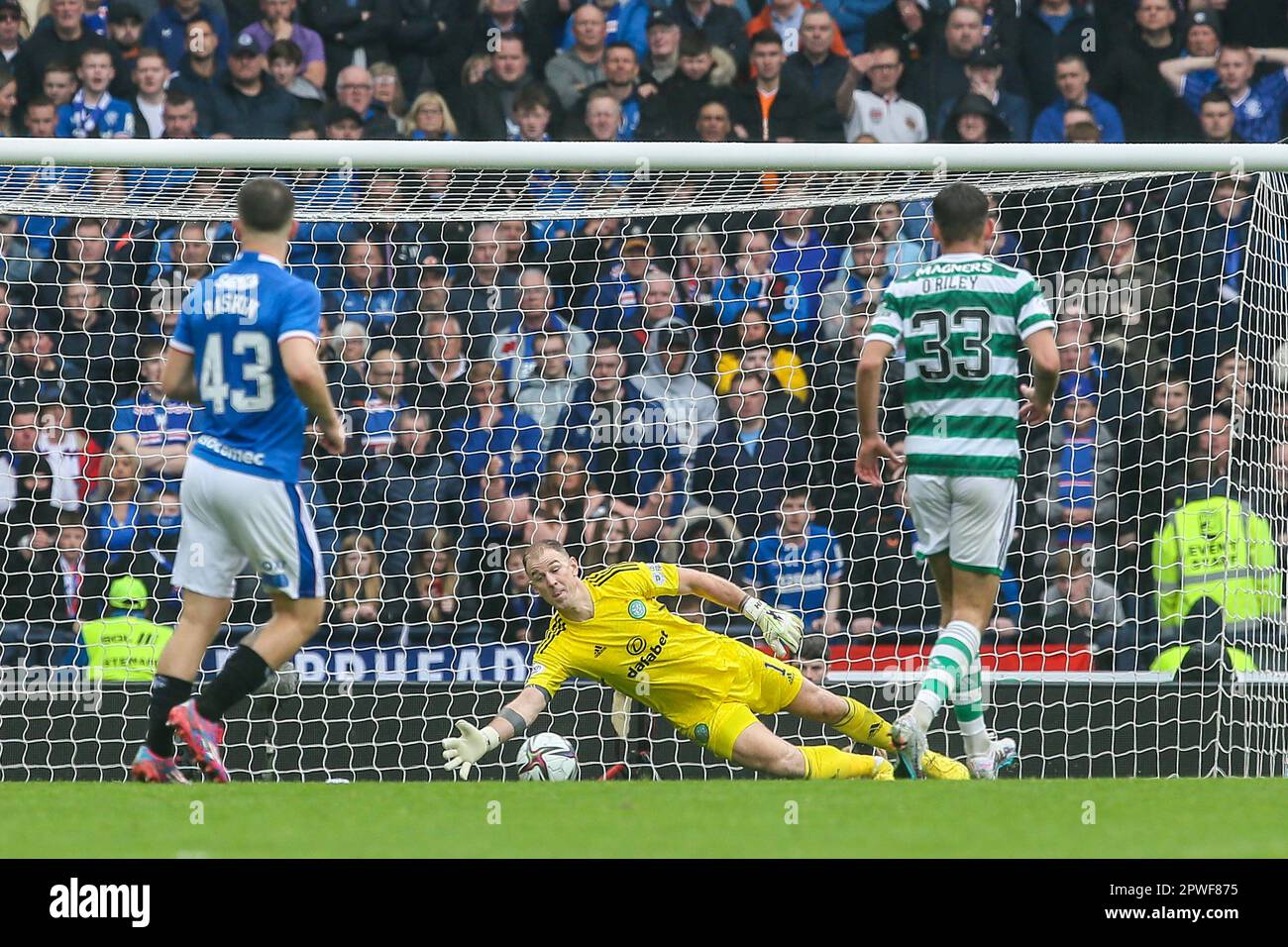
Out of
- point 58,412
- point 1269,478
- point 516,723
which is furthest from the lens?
point 58,412

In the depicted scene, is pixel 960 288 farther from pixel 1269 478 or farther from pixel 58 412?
pixel 58 412

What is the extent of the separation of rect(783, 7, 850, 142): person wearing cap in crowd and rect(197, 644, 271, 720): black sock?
6.67m

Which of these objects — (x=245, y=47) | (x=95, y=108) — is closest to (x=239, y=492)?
(x=95, y=108)

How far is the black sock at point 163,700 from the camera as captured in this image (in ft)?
18.2

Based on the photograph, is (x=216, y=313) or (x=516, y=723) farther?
(x=516, y=723)

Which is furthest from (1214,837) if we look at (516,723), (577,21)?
(577,21)

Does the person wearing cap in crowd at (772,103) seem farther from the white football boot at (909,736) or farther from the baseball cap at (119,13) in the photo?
the white football boot at (909,736)

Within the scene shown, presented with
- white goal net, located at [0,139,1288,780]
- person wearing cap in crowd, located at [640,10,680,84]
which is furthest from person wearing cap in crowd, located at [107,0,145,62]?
person wearing cap in crowd, located at [640,10,680,84]

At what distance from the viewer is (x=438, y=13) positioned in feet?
38.0

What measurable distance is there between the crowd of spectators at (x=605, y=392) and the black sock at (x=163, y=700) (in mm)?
2659

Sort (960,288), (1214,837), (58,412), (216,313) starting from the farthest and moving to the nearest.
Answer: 1. (58,412)
2. (960,288)
3. (216,313)
4. (1214,837)

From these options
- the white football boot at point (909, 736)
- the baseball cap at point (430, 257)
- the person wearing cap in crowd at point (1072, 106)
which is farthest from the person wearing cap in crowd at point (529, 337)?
the person wearing cap in crowd at point (1072, 106)

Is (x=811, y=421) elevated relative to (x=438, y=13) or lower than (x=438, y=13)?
lower

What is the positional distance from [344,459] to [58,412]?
143 centimetres
